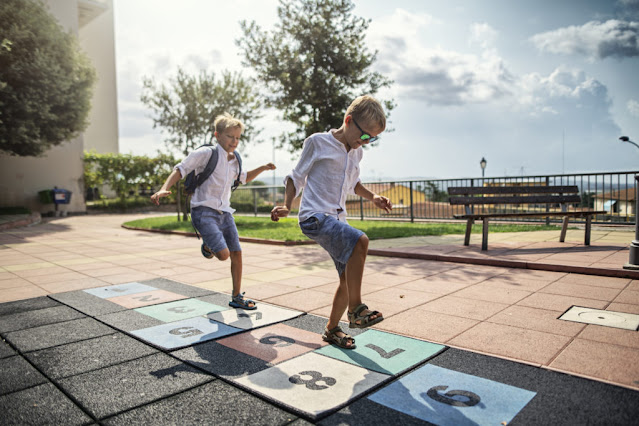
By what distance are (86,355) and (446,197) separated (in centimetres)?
1167

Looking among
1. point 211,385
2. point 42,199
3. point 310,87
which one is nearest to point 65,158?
point 42,199

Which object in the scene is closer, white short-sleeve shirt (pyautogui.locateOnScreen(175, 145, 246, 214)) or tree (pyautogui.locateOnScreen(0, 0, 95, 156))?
white short-sleeve shirt (pyautogui.locateOnScreen(175, 145, 246, 214))

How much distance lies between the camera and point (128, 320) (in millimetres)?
3738

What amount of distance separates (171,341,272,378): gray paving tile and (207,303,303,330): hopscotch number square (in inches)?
19.7

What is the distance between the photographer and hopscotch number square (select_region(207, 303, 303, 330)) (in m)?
3.63

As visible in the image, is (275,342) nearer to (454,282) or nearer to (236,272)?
(236,272)

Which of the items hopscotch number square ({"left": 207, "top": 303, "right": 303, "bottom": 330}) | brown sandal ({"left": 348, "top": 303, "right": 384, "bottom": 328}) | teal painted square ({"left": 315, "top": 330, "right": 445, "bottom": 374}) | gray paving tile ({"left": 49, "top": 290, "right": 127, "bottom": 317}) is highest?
brown sandal ({"left": 348, "top": 303, "right": 384, "bottom": 328})

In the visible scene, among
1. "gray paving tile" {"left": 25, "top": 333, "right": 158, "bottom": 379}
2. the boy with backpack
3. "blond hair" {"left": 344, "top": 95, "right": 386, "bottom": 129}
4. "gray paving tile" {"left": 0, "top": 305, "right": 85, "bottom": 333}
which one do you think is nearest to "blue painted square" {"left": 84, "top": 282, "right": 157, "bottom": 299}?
"gray paving tile" {"left": 0, "top": 305, "right": 85, "bottom": 333}

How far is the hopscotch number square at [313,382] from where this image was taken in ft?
7.37

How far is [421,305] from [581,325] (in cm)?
127

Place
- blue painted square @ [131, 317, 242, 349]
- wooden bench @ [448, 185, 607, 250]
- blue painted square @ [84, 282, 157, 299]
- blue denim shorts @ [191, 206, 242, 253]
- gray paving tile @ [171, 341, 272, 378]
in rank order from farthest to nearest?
wooden bench @ [448, 185, 607, 250] → blue painted square @ [84, 282, 157, 299] → blue denim shorts @ [191, 206, 242, 253] → blue painted square @ [131, 317, 242, 349] → gray paving tile @ [171, 341, 272, 378]

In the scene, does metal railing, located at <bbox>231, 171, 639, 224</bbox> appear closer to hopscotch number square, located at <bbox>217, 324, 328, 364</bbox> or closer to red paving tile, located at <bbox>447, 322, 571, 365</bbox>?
red paving tile, located at <bbox>447, 322, 571, 365</bbox>

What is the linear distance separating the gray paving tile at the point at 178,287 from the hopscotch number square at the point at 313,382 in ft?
7.44

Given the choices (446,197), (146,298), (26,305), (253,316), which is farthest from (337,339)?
(446,197)
